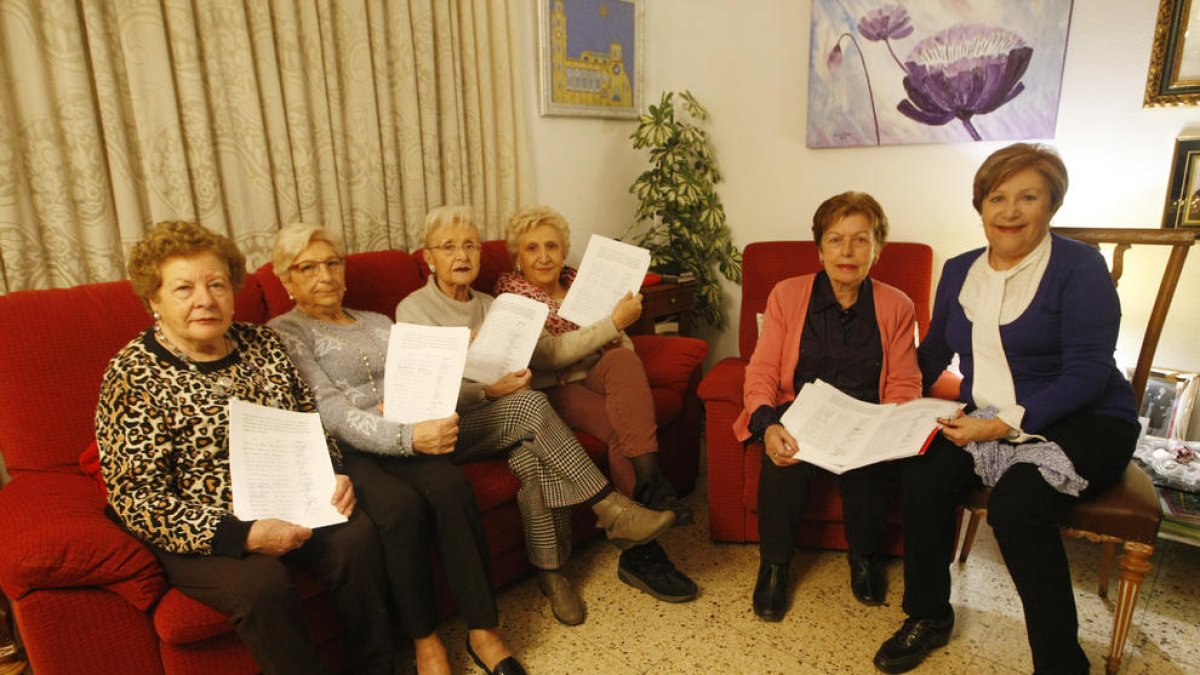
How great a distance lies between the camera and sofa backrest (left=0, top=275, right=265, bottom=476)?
148 cm

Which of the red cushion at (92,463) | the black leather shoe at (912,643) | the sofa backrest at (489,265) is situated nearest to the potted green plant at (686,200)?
the sofa backrest at (489,265)

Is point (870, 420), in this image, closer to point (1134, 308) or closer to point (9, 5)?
point (1134, 308)

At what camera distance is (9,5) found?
5.28 feet

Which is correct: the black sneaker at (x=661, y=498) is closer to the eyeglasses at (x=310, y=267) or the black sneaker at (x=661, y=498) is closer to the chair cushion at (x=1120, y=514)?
the chair cushion at (x=1120, y=514)

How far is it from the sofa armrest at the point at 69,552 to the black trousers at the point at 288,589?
0.18 feet

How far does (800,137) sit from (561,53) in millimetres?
1124

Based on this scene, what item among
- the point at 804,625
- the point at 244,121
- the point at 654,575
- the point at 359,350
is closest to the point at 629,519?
the point at 654,575

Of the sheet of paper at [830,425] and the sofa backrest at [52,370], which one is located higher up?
the sofa backrest at [52,370]

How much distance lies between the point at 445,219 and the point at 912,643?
1681 millimetres

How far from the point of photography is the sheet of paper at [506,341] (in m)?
1.86

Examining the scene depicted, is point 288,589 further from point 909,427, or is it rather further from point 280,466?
point 909,427

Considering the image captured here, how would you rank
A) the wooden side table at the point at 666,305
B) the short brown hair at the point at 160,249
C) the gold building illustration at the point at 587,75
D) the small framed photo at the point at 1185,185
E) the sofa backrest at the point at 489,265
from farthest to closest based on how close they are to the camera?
the gold building illustration at the point at 587,75, the wooden side table at the point at 666,305, the sofa backrest at the point at 489,265, the small framed photo at the point at 1185,185, the short brown hair at the point at 160,249

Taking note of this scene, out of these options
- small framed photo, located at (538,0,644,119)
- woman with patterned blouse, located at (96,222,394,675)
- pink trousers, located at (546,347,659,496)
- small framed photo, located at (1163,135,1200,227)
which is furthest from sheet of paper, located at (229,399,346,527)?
small framed photo, located at (1163,135,1200,227)

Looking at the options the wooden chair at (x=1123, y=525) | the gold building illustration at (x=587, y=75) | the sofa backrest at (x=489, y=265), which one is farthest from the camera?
the gold building illustration at (x=587, y=75)
